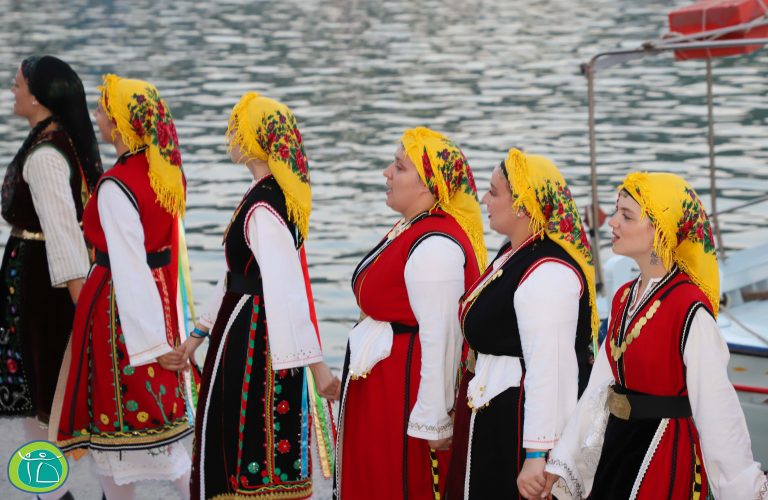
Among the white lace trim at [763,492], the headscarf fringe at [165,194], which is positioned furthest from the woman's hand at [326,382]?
the white lace trim at [763,492]

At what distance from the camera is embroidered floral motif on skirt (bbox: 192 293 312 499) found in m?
4.34

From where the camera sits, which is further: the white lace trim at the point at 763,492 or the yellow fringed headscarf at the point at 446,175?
the yellow fringed headscarf at the point at 446,175

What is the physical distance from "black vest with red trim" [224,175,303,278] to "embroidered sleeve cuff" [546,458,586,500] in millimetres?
1303

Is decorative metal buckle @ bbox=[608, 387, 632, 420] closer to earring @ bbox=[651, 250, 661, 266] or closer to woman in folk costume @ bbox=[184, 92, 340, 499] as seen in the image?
earring @ bbox=[651, 250, 661, 266]

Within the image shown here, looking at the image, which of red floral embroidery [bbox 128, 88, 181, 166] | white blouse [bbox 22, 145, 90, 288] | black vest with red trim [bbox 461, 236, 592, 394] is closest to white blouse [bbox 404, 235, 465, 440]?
black vest with red trim [bbox 461, 236, 592, 394]

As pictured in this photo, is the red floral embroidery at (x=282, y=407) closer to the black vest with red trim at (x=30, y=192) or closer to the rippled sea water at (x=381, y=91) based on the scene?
the rippled sea water at (x=381, y=91)

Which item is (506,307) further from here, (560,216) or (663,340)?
(663,340)

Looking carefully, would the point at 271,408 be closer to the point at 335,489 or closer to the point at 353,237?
the point at 335,489

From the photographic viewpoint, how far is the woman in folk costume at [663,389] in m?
3.24

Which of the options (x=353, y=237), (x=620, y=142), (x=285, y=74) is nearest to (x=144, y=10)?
(x=285, y=74)

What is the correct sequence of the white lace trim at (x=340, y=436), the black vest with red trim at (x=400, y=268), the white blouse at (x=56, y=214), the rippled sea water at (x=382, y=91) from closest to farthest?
the black vest with red trim at (x=400, y=268) < the white lace trim at (x=340, y=436) < the white blouse at (x=56, y=214) < the rippled sea water at (x=382, y=91)

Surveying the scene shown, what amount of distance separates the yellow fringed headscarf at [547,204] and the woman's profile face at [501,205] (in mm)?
38

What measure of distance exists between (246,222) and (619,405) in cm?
146

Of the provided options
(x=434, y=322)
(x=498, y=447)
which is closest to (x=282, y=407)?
(x=434, y=322)
